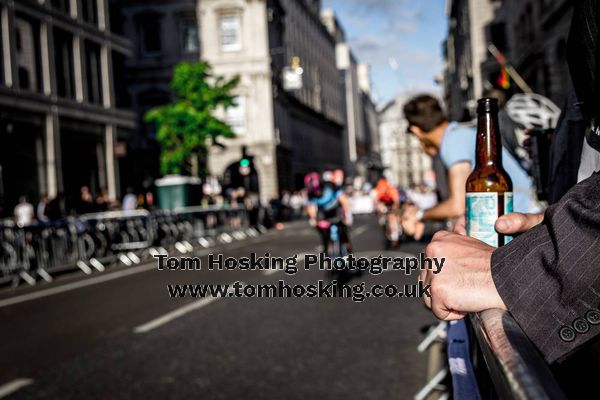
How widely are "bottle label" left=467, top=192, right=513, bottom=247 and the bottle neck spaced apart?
0.47 feet

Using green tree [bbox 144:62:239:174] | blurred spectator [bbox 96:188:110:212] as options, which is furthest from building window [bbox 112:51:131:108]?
blurred spectator [bbox 96:188:110:212]

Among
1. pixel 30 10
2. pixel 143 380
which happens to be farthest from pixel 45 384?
pixel 30 10

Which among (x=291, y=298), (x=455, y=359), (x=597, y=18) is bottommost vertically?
(x=291, y=298)

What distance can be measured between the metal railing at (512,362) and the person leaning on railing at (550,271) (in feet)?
0.29

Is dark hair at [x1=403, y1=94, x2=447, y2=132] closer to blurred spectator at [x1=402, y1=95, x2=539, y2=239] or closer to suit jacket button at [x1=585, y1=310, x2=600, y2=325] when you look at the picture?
blurred spectator at [x1=402, y1=95, x2=539, y2=239]

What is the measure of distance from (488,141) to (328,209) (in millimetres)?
10340

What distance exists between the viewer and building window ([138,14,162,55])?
159ft

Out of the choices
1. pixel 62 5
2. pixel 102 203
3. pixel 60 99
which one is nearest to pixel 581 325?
pixel 102 203

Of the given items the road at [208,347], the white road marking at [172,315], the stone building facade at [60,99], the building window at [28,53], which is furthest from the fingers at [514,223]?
the building window at [28,53]

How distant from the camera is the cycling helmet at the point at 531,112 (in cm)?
428

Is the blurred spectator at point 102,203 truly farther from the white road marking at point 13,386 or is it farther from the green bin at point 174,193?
the white road marking at point 13,386

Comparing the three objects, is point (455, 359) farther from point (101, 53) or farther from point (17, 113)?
point (101, 53)

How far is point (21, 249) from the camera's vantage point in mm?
12617

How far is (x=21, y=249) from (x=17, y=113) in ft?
44.4
